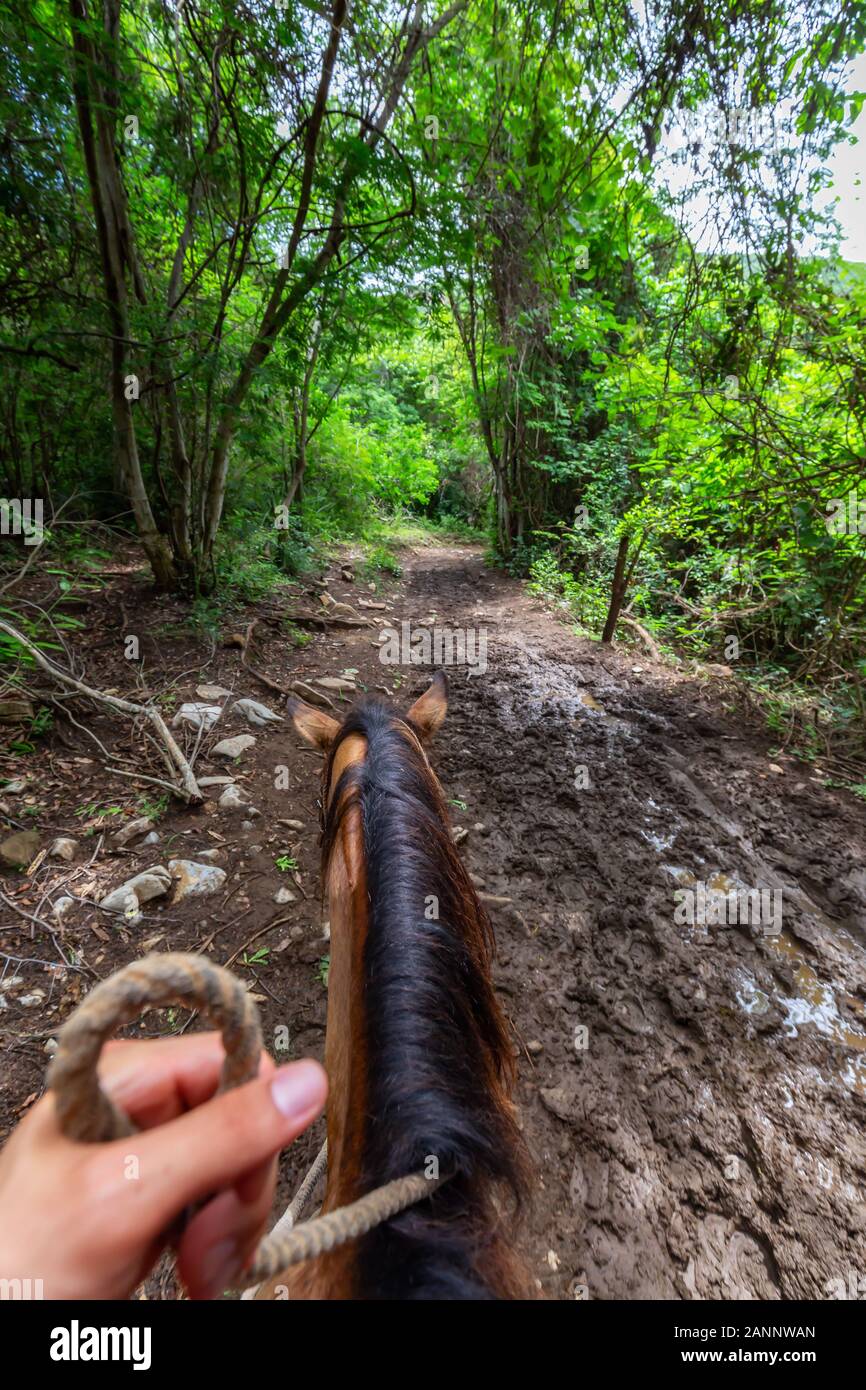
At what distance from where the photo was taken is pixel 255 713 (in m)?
4.09

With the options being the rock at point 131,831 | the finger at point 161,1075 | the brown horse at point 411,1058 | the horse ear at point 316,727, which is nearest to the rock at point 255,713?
the rock at point 131,831

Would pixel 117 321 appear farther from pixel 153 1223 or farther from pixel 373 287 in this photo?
pixel 153 1223

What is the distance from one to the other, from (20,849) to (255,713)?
181 centimetres

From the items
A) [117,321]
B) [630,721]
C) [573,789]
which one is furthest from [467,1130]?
[117,321]

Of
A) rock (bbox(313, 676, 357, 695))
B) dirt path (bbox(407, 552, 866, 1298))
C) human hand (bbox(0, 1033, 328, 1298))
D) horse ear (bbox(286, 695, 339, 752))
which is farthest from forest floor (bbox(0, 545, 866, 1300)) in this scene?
human hand (bbox(0, 1033, 328, 1298))

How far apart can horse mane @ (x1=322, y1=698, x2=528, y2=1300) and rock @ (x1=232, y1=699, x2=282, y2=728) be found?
263cm

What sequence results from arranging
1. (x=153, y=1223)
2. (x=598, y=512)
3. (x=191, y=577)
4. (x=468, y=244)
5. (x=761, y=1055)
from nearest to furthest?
(x=153, y=1223) → (x=761, y=1055) → (x=468, y=244) → (x=191, y=577) → (x=598, y=512)

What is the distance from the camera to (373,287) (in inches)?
187

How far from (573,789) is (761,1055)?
1855 mm

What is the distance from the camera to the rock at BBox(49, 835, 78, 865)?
2566 mm

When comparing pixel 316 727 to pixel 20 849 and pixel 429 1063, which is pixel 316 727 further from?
pixel 20 849

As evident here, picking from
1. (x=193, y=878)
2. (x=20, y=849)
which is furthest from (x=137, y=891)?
(x=20, y=849)

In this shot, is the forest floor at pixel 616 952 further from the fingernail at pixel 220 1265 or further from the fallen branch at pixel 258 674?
the fingernail at pixel 220 1265

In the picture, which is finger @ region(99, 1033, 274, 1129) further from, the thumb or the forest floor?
the forest floor
